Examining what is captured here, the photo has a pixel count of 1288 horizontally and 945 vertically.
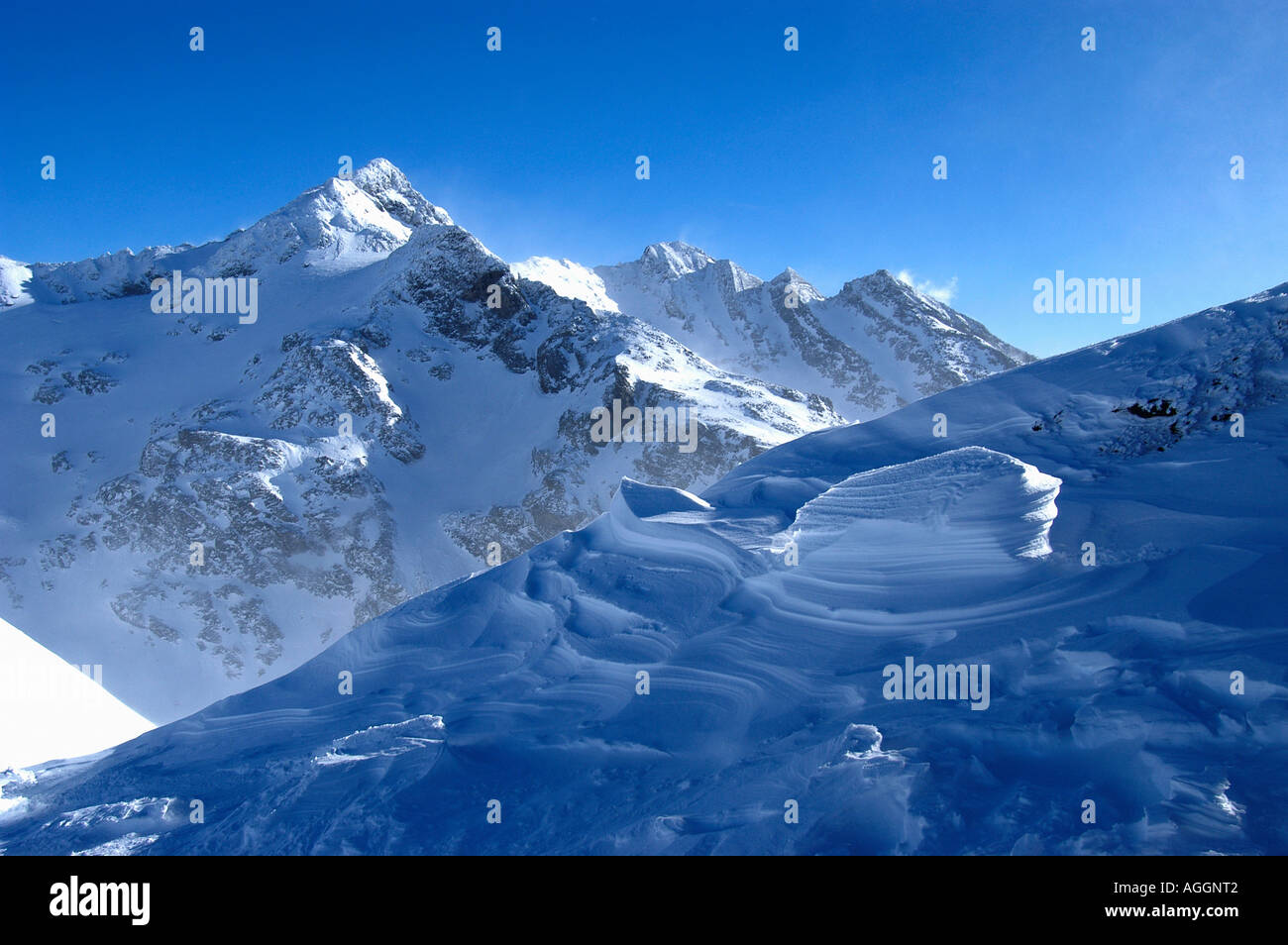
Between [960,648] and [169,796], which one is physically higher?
[960,648]

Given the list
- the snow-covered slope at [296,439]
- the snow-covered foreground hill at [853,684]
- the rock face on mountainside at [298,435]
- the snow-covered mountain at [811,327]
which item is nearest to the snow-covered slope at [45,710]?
the snow-covered foreground hill at [853,684]

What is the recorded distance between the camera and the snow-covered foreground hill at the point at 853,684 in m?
4.40

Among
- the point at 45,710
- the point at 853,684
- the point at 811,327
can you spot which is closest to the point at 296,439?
the point at 45,710

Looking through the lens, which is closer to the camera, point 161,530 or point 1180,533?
point 1180,533

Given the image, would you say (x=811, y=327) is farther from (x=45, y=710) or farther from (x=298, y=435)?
(x=45, y=710)

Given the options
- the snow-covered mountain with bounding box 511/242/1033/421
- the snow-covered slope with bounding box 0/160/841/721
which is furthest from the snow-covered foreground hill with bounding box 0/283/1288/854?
the snow-covered mountain with bounding box 511/242/1033/421

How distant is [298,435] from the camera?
68.2m

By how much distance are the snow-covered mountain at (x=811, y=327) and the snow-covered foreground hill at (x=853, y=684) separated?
10897cm

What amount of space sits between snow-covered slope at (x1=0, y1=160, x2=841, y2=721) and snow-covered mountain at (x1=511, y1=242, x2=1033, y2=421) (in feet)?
135

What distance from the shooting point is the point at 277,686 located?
7805mm

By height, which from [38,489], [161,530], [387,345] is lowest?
[161,530]
